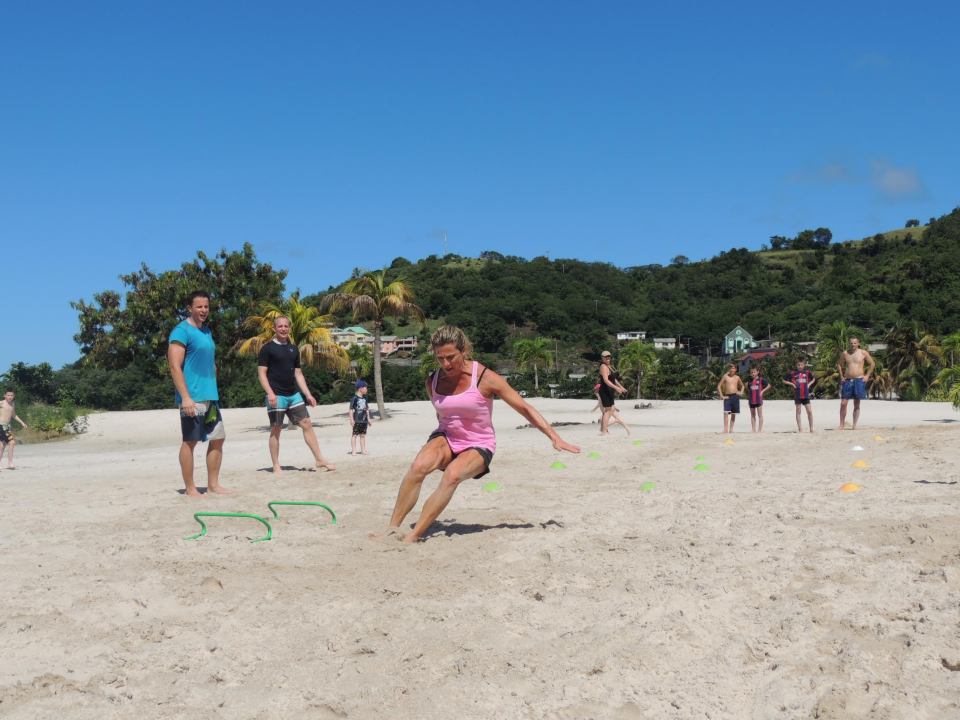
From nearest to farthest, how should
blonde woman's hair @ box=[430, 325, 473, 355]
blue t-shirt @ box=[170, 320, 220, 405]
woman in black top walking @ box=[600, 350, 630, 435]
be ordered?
blonde woman's hair @ box=[430, 325, 473, 355] < blue t-shirt @ box=[170, 320, 220, 405] < woman in black top walking @ box=[600, 350, 630, 435]

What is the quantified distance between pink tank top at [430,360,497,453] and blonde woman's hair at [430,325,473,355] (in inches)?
6.3

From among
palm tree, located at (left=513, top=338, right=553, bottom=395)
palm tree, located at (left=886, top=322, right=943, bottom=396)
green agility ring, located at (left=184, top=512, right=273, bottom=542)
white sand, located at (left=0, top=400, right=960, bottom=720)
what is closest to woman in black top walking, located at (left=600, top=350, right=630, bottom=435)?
white sand, located at (left=0, top=400, right=960, bottom=720)

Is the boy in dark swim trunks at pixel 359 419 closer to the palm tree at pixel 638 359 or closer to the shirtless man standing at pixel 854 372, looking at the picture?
the shirtless man standing at pixel 854 372

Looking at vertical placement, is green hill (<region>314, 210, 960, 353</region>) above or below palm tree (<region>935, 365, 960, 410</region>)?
above

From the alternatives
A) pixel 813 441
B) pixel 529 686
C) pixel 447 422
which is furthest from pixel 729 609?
pixel 813 441

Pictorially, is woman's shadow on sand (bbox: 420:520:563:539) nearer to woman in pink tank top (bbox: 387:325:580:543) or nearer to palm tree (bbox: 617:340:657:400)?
woman in pink tank top (bbox: 387:325:580:543)

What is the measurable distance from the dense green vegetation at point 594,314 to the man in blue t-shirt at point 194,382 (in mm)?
17122

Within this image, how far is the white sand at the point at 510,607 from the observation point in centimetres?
319

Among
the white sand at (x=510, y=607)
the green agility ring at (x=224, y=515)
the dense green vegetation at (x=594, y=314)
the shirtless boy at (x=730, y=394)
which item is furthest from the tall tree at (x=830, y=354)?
the green agility ring at (x=224, y=515)

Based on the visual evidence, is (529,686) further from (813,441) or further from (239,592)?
(813,441)

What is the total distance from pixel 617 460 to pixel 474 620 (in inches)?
247

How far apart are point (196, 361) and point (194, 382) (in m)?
0.20

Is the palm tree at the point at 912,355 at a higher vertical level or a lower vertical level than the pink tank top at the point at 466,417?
higher

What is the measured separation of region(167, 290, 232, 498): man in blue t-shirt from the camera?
291 inches
